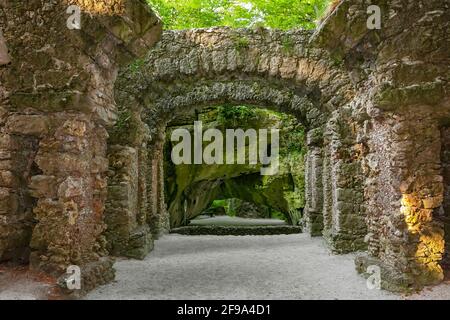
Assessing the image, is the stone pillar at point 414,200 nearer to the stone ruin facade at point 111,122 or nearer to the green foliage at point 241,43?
the stone ruin facade at point 111,122

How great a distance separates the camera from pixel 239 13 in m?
13.7

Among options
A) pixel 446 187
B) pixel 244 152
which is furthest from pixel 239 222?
pixel 446 187

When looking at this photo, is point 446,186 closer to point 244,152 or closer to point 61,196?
point 61,196

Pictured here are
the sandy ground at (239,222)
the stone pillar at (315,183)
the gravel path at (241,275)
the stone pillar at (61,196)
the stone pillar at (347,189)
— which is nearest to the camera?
the stone pillar at (61,196)

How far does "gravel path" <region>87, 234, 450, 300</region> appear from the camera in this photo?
4.78m

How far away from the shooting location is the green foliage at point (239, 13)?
13.4m

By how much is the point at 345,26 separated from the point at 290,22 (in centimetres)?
905

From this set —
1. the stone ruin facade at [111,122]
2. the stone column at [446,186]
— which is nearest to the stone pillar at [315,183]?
the stone ruin facade at [111,122]

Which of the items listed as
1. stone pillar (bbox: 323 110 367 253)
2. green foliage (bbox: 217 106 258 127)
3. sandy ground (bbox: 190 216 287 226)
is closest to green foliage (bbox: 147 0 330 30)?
green foliage (bbox: 217 106 258 127)

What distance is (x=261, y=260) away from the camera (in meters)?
7.32

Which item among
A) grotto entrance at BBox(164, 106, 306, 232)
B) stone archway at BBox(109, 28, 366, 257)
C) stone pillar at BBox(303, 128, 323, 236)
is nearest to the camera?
stone archway at BBox(109, 28, 366, 257)

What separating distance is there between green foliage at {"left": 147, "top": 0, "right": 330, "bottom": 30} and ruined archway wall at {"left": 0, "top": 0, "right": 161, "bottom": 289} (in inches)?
368

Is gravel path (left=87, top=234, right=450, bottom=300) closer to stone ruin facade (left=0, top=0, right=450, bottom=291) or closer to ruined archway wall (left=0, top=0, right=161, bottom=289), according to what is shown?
stone ruin facade (left=0, top=0, right=450, bottom=291)

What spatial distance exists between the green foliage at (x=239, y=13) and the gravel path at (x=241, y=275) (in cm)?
782
